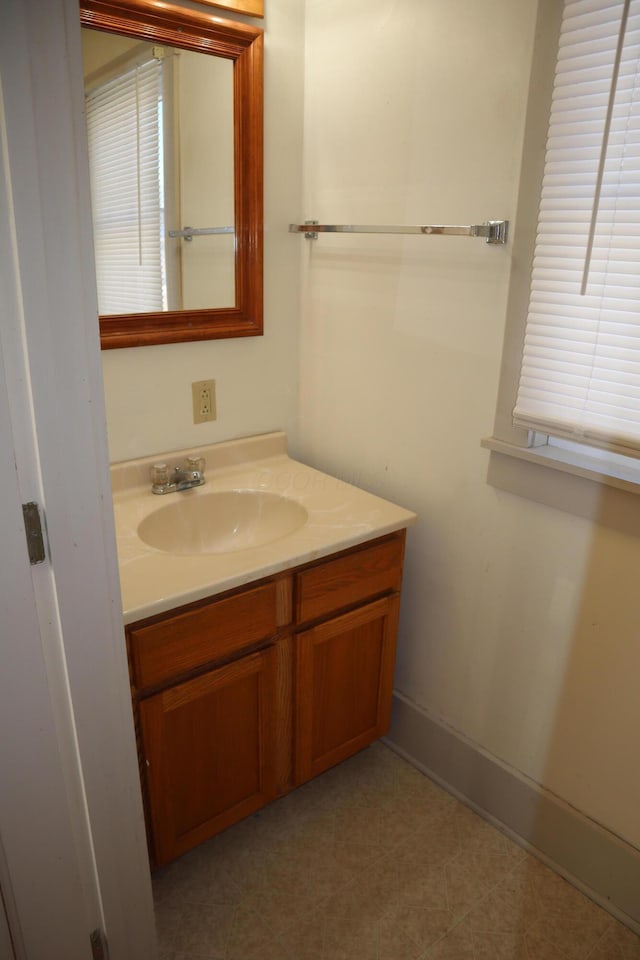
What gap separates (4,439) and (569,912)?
62.8 inches

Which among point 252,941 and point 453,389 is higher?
point 453,389

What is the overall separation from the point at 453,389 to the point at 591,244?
0.46m

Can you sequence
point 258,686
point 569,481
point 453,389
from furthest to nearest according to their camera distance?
point 453,389 < point 258,686 < point 569,481

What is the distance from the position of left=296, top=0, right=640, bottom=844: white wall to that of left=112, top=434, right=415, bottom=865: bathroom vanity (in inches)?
5.8

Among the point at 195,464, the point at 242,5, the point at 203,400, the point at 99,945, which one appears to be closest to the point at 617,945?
the point at 99,945

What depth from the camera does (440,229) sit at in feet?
4.90

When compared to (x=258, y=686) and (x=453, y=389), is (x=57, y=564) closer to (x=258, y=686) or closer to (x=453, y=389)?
(x=258, y=686)

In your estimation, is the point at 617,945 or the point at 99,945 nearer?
the point at 99,945

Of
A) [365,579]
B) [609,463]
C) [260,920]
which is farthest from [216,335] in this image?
[260,920]

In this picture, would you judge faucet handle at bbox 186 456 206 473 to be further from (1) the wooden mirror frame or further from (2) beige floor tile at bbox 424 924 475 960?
(2) beige floor tile at bbox 424 924 475 960

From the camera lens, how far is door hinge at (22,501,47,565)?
2.79 feet

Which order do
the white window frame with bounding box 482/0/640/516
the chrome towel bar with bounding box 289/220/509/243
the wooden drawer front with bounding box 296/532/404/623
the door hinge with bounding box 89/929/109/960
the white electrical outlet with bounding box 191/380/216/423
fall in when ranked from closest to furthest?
the door hinge with bounding box 89/929/109/960, the white window frame with bounding box 482/0/640/516, the chrome towel bar with bounding box 289/220/509/243, the wooden drawer front with bounding box 296/532/404/623, the white electrical outlet with bounding box 191/380/216/423

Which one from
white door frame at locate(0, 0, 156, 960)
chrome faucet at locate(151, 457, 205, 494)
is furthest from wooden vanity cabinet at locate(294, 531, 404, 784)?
white door frame at locate(0, 0, 156, 960)

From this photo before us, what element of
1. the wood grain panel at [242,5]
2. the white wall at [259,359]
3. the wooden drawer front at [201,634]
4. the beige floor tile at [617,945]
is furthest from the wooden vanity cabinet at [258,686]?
the wood grain panel at [242,5]
